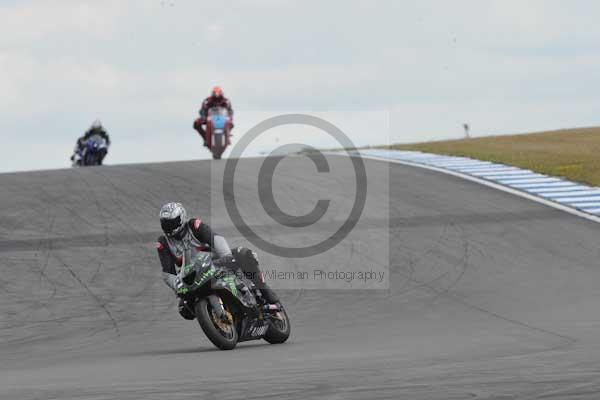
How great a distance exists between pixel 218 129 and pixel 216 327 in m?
20.3

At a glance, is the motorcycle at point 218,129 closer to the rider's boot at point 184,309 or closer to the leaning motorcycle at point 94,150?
the leaning motorcycle at point 94,150

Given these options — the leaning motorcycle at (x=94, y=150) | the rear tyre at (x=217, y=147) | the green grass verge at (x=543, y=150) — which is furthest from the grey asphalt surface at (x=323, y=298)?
the leaning motorcycle at (x=94, y=150)

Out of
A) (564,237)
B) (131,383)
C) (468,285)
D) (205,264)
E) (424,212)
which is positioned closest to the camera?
(131,383)

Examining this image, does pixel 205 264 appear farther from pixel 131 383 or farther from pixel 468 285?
pixel 468 285

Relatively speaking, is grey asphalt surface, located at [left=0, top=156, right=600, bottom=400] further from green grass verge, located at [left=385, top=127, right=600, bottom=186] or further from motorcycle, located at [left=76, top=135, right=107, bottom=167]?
motorcycle, located at [left=76, top=135, right=107, bottom=167]

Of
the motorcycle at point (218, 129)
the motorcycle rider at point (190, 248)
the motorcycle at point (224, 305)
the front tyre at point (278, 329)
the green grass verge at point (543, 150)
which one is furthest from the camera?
the motorcycle at point (218, 129)

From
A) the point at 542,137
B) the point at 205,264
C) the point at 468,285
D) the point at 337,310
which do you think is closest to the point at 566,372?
the point at 205,264

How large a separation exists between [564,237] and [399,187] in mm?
5559

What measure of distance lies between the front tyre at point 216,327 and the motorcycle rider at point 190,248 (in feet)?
1.53

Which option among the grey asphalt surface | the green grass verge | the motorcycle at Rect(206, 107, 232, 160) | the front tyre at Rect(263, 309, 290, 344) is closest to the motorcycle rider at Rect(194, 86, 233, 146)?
the motorcycle at Rect(206, 107, 232, 160)

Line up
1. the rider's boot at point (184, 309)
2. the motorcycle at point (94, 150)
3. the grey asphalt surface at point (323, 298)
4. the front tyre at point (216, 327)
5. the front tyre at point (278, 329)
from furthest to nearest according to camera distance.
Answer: the motorcycle at point (94, 150)
the front tyre at point (278, 329)
the rider's boot at point (184, 309)
the front tyre at point (216, 327)
the grey asphalt surface at point (323, 298)

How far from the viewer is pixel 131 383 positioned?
24.8ft

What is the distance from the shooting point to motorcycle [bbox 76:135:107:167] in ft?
113

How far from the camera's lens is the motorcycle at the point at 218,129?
3016 centimetres
